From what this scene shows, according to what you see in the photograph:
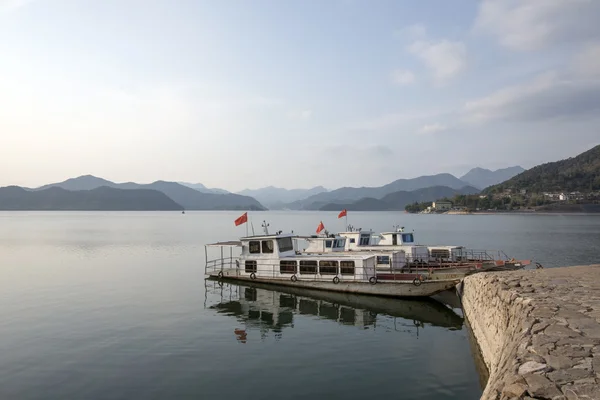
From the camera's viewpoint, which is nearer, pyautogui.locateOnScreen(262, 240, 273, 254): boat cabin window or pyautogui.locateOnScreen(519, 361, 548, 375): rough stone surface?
pyautogui.locateOnScreen(519, 361, 548, 375): rough stone surface

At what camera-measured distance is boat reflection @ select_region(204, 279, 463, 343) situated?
25.9m

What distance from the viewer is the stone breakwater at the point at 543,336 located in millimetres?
7816

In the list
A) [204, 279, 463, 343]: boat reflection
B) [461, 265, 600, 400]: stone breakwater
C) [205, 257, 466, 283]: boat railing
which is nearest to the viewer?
[461, 265, 600, 400]: stone breakwater

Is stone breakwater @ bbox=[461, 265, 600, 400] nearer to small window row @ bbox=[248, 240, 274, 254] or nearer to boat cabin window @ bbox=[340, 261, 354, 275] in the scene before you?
boat cabin window @ bbox=[340, 261, 354, 275]

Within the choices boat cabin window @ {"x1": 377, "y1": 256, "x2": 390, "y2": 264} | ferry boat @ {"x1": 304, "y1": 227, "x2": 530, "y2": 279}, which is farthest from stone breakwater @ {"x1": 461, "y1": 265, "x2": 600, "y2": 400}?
boat cabin window @ {"x1": 377, "y1": 256, "x2": 390, "y2": 264}

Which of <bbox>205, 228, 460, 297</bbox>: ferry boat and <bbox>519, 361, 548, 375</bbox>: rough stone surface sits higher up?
<bbox>519, 361, 548, 375</bbox>: rough stone surface

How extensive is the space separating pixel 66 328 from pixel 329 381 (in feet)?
57.4

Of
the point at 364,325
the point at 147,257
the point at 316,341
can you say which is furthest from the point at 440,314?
the point at 147,257

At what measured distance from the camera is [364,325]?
1009 inches

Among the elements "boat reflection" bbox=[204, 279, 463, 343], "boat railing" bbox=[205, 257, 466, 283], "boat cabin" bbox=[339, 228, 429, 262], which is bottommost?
"boat reflection" bbox=[204, 279, 463, 343]

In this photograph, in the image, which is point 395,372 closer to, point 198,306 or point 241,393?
point 241,393

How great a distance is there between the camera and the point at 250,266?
1531 inches

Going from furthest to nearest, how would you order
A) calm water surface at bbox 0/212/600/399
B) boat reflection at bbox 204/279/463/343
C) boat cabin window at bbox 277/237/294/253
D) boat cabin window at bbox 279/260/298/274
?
1. boat cabin window at bbox 277/237/294/253
2. boat cabin window at bbox 279/260/298/274
3. boat reflection at bbox 204/279/463/343
4. calm water surface at bbox 0/212/600/399

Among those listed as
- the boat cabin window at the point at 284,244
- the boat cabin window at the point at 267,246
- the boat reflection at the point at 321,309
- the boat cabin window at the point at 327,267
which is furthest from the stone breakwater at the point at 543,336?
the boat cabin window at the point at 267,246
